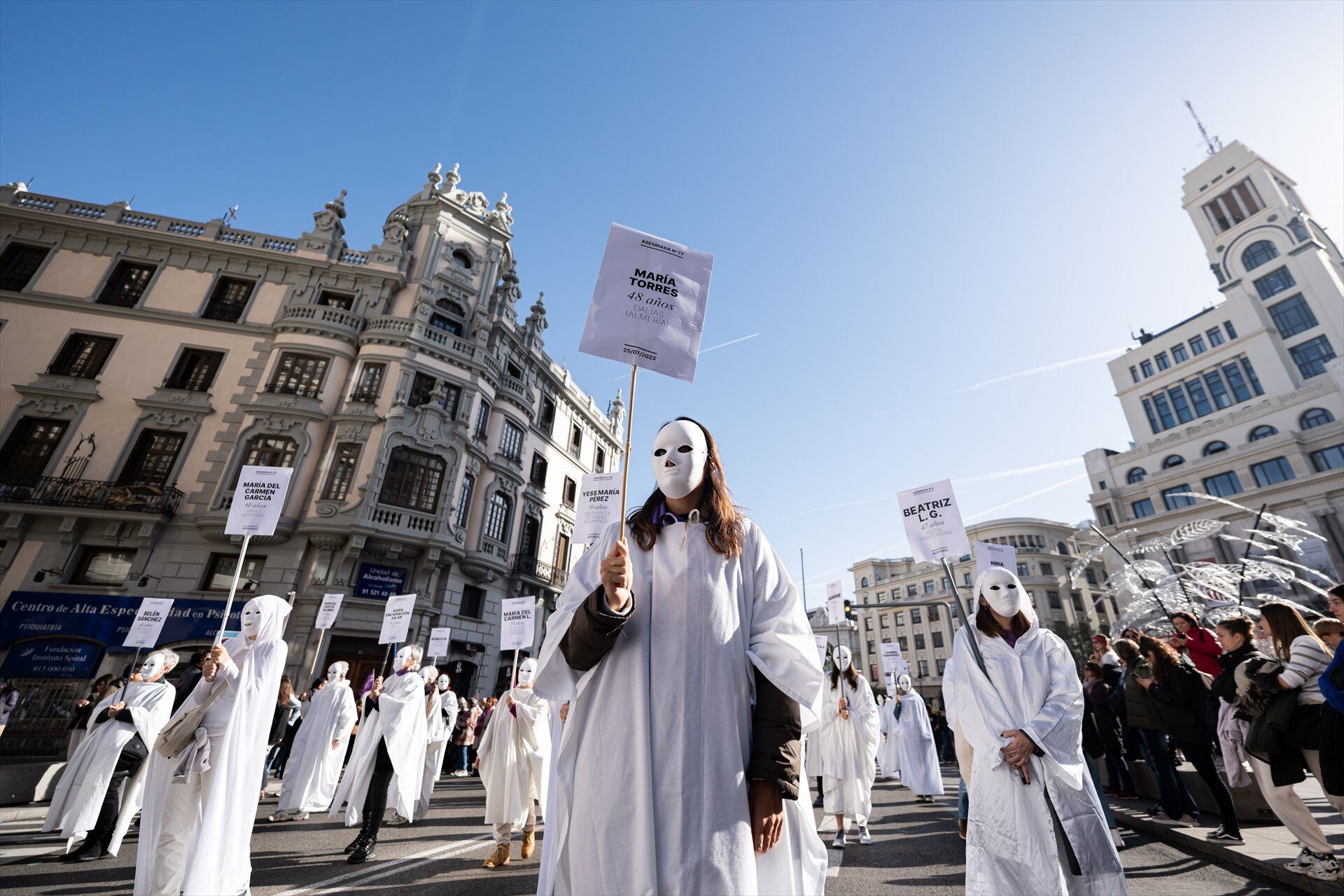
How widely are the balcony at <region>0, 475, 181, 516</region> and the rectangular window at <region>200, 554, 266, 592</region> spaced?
2093 millimetres

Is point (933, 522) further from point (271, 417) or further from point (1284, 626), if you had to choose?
point (271, 417)

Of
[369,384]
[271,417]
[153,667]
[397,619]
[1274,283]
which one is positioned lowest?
[153,667]

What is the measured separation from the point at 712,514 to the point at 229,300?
2749cm

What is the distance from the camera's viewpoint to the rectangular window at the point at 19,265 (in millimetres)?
21312

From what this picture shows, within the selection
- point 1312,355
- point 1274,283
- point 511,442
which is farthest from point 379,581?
point 1274,283

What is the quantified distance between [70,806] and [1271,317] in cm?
5981

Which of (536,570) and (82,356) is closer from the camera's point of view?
(82,356)

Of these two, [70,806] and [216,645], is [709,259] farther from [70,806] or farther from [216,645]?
[70,806]

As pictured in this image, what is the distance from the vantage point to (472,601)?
2270cm

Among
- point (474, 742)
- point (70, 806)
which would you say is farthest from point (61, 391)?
point (70, 806)

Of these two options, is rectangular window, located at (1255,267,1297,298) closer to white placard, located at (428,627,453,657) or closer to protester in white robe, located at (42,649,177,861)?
white placard, located at (428,627,453,657)

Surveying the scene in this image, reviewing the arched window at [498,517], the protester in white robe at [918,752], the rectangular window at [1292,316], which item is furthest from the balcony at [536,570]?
the rectangular window at [1292,316]

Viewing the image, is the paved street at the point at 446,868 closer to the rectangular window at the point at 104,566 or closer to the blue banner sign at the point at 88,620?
the blue banner sign at the point at 88,620

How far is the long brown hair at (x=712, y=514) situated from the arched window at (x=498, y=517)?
22162mm
